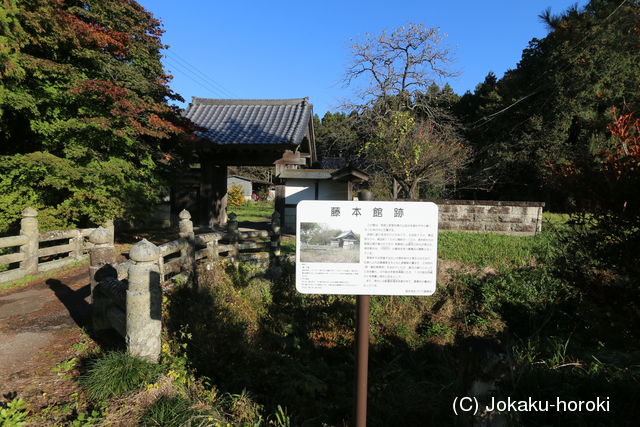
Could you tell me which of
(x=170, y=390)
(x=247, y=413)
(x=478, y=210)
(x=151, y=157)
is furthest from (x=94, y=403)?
(x=478, y=210)

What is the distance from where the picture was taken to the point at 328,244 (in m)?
2.20

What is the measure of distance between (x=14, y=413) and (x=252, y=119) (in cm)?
1327

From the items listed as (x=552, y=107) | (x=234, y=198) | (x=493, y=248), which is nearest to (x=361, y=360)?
(x=493, y=248)

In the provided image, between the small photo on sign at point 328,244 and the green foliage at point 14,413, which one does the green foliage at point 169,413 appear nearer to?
the green foliage at point 14,413

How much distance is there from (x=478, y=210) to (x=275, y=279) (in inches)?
269

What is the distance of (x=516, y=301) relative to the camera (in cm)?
664

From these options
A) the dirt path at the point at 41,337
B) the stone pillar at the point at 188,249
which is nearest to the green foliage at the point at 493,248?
the stone pillar at the point at 188,249

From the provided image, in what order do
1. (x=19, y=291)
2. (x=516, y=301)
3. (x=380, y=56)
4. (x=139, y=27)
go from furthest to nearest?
(x=380, y=56) < (x=139, y=27) < (x=516, y=301) < (x=19, y=291)

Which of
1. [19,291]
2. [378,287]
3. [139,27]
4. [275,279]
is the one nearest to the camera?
[378,287]

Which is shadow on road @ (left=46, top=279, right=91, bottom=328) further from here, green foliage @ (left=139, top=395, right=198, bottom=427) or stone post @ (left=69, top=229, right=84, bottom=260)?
green foliage @ (left=139, top=395, right=198, bottom=427)

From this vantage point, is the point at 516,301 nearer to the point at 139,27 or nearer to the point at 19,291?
the point at 19,291

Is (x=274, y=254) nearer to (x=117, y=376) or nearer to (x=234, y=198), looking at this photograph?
(x=117, y=376)

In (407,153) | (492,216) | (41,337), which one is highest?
(407,153)

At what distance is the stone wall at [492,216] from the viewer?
10023 mm
